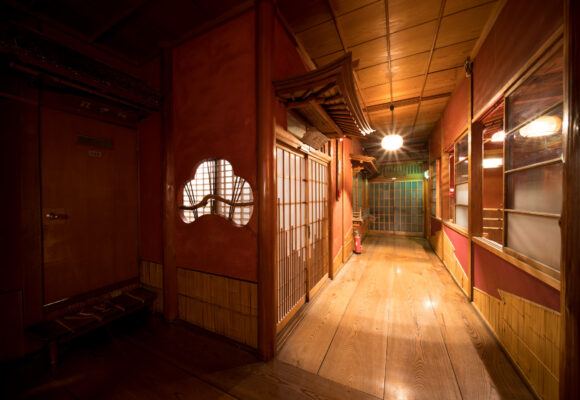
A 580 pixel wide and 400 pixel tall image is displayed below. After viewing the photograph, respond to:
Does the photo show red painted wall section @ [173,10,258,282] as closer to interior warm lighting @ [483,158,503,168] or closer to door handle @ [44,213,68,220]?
door handle @ [44,213,68,220]

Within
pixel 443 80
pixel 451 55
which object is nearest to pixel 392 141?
pixel 443 80

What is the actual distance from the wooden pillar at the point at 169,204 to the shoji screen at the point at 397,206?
8727mm

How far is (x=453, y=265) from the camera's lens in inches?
165

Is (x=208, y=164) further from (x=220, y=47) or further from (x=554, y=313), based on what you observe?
(x=554, y=313)

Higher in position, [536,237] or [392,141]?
[392,141]

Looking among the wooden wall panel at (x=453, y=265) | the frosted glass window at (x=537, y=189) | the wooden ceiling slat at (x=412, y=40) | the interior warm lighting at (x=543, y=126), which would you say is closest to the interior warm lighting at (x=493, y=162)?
the wooden wall panel at (x=453, y=265)

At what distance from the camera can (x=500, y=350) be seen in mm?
2244

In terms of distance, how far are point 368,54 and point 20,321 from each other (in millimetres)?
5697

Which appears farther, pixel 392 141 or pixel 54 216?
pixel 392 141

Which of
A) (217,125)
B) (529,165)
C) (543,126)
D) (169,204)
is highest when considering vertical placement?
(217,125)

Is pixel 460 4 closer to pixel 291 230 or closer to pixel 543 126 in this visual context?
pixel 543 126

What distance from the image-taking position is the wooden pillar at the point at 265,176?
6.88ft

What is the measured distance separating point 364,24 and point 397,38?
62cm

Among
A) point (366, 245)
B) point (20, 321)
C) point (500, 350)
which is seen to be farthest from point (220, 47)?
point (366, 245)
